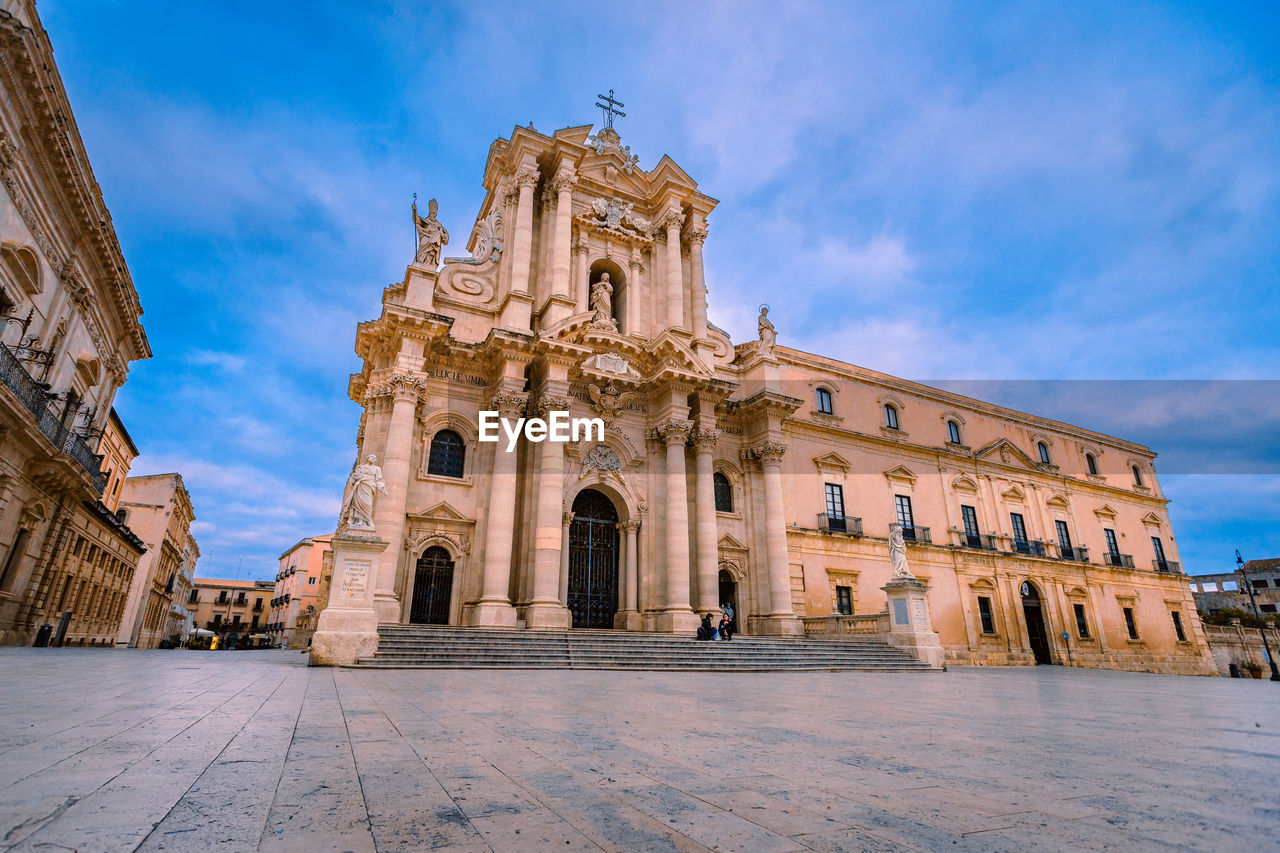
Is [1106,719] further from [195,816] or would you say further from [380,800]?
[195,816]

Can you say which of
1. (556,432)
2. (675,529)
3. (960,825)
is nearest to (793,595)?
(675,529)

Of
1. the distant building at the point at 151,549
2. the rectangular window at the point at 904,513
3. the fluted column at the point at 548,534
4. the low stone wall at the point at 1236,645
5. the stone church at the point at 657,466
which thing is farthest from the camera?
the low stone wall at the point at 1236,645

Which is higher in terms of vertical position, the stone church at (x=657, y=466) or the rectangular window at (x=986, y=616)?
the stone church at (x=657, y=466)

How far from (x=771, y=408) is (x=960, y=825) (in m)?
21.8

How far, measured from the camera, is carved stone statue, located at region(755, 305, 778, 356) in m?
25.0

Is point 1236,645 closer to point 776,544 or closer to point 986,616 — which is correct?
point 986,616

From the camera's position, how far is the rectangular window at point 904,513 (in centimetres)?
2762

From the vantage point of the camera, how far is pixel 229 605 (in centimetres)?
7688

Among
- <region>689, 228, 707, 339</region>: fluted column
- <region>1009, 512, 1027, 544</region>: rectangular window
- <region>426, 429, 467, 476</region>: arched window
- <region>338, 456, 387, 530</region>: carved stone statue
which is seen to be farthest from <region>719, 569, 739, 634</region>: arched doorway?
<region>1009, 512, 1027, 544</region>: rectangular window

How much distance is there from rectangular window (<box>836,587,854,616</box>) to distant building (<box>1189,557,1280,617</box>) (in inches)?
2019

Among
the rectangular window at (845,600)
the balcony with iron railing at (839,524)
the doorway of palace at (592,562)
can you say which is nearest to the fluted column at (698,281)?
the doorway of palace at (592,562)

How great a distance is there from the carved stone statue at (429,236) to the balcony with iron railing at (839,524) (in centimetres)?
1709

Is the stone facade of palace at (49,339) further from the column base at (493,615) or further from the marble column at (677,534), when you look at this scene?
the marble column at (677,534)

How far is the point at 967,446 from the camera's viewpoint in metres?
31.2
